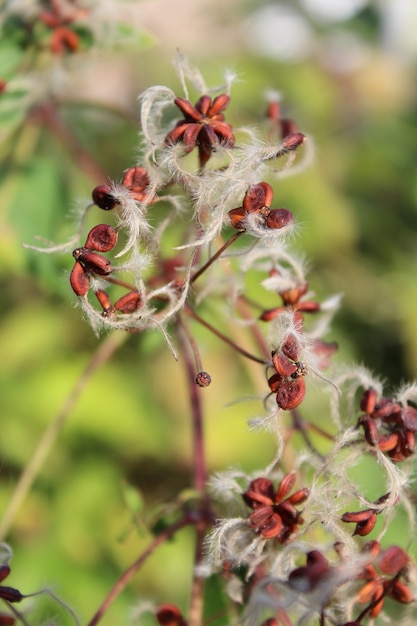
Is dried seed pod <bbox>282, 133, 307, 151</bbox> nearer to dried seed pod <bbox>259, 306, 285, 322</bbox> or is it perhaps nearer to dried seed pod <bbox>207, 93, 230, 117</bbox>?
dried seed pod <bbox>207, 93, 230, 117</bbox>

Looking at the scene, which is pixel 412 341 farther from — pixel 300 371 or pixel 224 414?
pixel 300 371

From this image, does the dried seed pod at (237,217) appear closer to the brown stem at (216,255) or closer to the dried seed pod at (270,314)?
the brown stem at (216,255)

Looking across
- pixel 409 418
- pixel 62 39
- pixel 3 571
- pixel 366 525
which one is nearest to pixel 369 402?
pixel 409 418

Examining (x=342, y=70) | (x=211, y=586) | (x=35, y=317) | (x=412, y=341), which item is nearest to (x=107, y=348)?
(x=211, y=586)

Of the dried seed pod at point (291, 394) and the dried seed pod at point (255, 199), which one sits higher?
the dried seed pod at point (255, 199)

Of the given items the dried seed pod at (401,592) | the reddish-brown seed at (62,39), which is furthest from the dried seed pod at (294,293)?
the reddish-brown seed at (62,39)

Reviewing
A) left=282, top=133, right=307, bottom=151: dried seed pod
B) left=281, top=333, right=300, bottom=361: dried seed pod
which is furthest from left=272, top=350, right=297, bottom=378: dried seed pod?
left=282, top=133, right=307, bottom=151: dried seed pod
